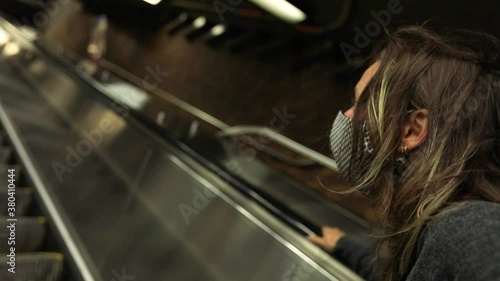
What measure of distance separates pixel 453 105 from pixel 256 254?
4.55ft

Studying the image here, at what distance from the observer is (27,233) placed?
84.6 inches

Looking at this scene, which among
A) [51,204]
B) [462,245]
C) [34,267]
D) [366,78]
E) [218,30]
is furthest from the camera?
[218,30]

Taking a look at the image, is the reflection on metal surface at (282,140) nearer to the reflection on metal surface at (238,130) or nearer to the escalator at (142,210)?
the reflection on metal surface at (238,130)

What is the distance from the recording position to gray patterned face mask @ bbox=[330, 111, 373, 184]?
1.14 meters

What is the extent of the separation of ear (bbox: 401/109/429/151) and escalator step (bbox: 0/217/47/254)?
1766 millimetres

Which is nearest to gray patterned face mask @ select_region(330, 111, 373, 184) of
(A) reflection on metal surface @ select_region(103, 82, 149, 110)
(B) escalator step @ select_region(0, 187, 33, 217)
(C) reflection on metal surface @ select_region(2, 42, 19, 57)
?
(B) escalator step @ select_region(0, 187, 33, 217)

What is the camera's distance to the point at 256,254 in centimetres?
216

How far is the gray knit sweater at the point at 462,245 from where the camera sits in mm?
741

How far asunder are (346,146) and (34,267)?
143cm

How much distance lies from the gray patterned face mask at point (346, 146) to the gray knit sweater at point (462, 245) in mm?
279

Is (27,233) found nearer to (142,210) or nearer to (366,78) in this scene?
(142,210)

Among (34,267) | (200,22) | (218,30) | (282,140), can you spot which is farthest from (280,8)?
(200,22)

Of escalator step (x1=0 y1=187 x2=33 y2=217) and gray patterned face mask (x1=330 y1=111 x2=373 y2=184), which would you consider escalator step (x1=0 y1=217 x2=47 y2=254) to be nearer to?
escalator step (x1=0 y1=187 x2=33 y2=217)

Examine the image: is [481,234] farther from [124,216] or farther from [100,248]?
[124,216]
